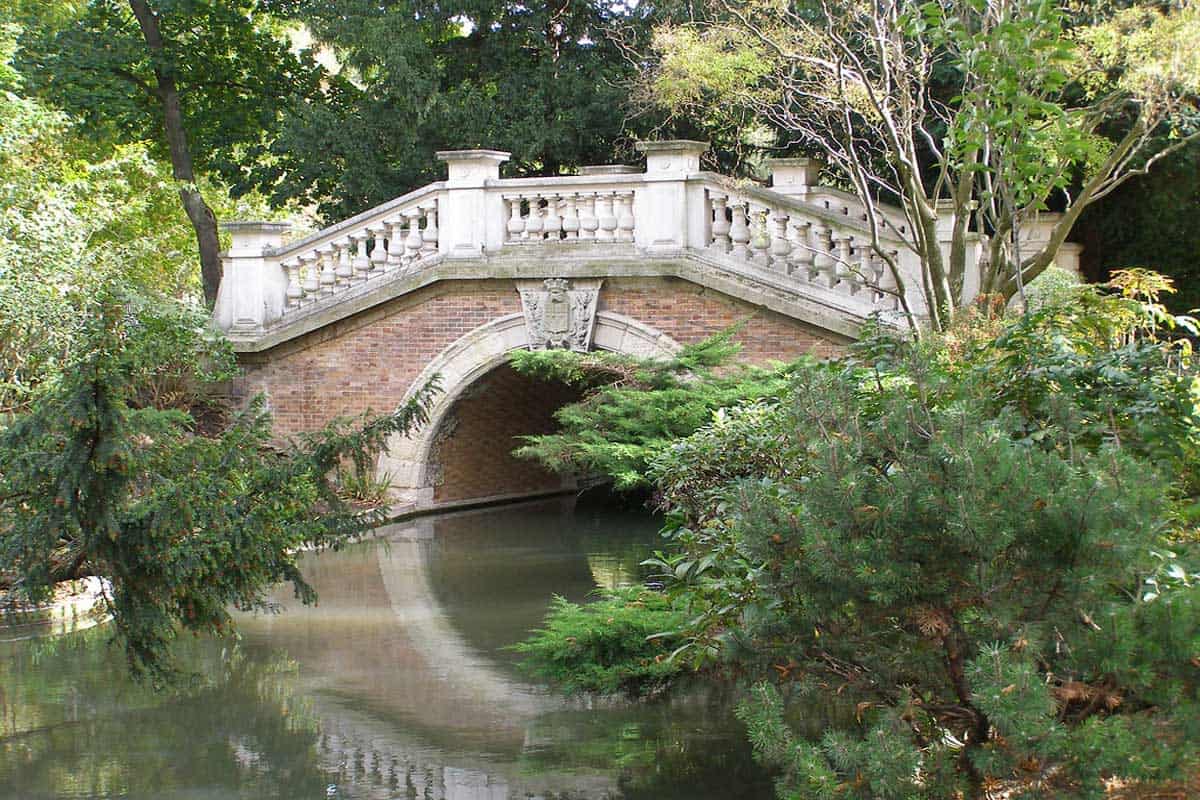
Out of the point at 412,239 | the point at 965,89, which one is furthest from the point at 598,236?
the point at 965,89

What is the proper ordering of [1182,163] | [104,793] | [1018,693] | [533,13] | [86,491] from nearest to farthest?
[1018,693]
[86,491]
[104,793]
[1182,163]
[533,13]

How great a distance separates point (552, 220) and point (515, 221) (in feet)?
1.36

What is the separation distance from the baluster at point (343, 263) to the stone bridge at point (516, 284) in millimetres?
18

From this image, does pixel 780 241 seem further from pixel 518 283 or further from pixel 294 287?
pixel 294 287

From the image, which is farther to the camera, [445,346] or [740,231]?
[445,346]

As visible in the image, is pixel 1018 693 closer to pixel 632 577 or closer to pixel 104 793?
pixel 104 793

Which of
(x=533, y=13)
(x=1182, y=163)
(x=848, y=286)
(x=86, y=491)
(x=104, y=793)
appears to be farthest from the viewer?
(x=533, y=13)

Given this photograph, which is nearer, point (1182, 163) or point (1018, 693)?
point (1018, 693)

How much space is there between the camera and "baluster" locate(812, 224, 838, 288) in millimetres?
13664

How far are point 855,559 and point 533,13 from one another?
1530cm

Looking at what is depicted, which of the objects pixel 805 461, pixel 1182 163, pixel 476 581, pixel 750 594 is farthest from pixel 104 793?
pixel 1182 163

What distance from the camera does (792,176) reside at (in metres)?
16.0

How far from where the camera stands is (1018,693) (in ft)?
13.1

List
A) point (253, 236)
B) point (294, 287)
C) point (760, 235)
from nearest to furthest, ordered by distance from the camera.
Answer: point (760, 235) → point (253, 236) → point (294, 287)
